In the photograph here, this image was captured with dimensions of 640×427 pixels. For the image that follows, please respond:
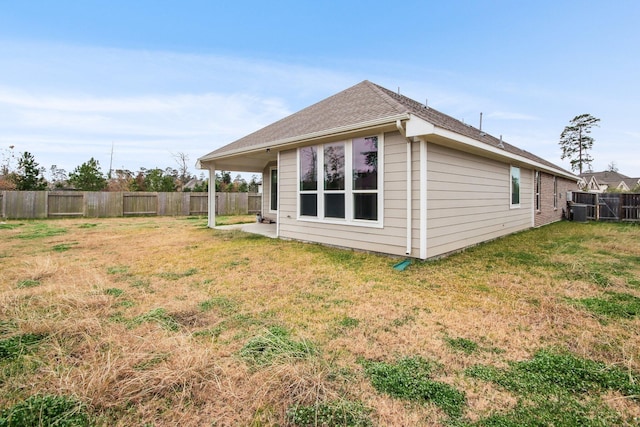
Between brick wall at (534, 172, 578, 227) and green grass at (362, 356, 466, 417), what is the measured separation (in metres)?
11.4

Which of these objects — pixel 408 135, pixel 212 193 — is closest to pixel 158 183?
pixel 212 193

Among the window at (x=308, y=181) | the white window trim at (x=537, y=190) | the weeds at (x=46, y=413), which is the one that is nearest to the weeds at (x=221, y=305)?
the weeds at (x=46, y=413)

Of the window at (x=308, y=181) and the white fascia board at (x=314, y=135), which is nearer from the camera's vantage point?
the white fascia board at (x=314, y=135)

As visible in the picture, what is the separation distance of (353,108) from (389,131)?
1.56 meters

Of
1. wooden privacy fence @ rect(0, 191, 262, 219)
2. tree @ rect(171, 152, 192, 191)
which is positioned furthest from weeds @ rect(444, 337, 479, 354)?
tree @ rect(171, 152, 192, 191)

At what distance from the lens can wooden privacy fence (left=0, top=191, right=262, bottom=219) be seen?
13612 mm

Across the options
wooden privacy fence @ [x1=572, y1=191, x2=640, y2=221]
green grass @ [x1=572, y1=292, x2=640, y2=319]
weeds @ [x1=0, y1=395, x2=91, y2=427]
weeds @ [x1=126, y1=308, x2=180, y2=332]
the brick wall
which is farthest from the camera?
wooden privacy fence @ [x1=572, y1=191, x2=640, y2=221]

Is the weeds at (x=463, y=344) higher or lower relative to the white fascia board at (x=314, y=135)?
lower

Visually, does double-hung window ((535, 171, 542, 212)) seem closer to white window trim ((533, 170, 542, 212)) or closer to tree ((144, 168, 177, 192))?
white window trim ((533, 170, 542, 212))

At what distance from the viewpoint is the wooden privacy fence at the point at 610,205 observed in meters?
13.0

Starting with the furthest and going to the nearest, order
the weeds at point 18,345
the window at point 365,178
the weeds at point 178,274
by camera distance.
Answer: the window at point 365,178, the weeds at point 178,274, the weeds at point 18,345

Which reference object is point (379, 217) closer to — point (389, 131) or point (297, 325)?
point (389, 131)

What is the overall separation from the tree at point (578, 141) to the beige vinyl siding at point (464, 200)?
33469mm

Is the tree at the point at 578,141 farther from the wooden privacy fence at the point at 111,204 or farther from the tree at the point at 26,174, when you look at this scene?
the tree at the point at 26,174
